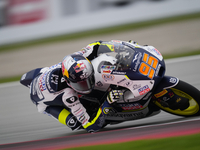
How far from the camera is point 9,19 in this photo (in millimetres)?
8859

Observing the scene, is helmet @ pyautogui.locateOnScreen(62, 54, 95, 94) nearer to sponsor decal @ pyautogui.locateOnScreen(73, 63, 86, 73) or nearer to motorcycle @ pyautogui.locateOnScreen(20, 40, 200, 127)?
sponsor decal @ pyautogui.locateOnScreen(73, 63, 86, 73)

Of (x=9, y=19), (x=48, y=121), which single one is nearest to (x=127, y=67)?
(x=48, y=121)

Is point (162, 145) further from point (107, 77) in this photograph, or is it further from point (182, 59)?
point (182, 59)

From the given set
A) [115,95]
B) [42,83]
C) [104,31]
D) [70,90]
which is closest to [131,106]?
[115,95]

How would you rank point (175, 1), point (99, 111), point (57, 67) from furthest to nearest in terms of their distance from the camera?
point (175, 1)
point (57, 67)
point (99, 111)

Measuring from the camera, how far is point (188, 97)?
10.5 feet

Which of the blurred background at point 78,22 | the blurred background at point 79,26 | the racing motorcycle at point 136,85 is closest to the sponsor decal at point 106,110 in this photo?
the racing motorcycle at point 136,85

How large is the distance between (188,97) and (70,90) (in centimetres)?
148

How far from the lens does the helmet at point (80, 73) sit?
300 centimetres

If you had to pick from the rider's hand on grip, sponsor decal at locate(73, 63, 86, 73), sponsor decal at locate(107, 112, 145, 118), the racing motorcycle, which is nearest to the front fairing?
the racing motorcycle

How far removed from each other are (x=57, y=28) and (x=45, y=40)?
2.44 feet

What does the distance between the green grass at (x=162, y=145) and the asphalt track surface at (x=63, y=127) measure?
0.32 ft

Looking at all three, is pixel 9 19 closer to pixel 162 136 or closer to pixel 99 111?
pixel 99 111

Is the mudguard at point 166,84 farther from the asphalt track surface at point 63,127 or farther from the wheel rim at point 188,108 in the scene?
the asphalt track surface at point 63,127
